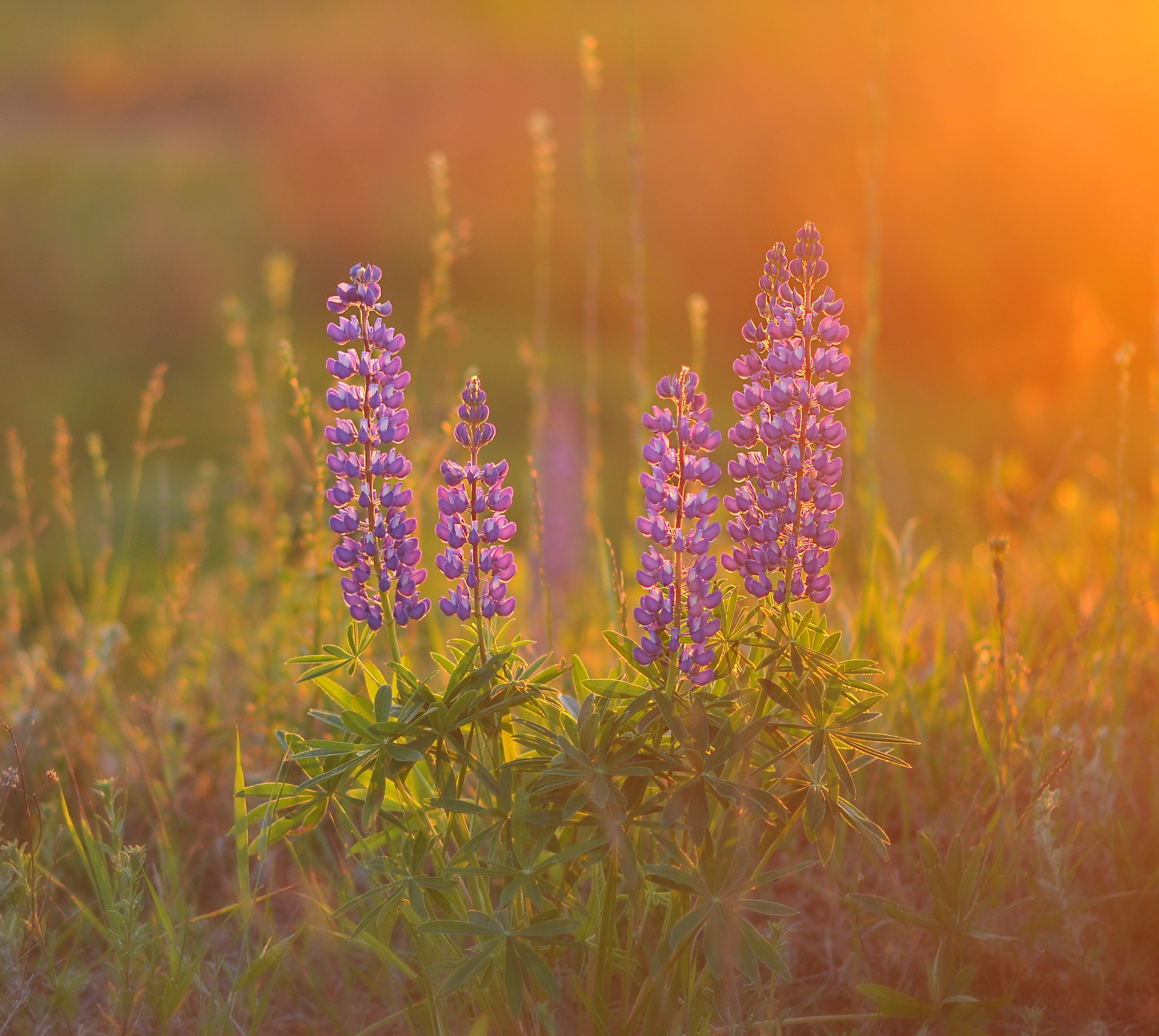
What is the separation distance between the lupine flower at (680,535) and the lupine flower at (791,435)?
6 cm

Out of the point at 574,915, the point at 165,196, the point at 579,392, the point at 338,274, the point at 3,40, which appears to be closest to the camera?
the point at 574,915

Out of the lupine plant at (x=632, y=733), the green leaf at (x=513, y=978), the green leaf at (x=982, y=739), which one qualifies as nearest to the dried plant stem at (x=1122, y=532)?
the green leaf at (x=982, y=739)

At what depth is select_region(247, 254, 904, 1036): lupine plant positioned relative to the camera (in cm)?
161

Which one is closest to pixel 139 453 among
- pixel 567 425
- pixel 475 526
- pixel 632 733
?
pixel 475 526

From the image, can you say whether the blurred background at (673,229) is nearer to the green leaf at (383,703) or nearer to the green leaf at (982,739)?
the green leaf at (982,739)

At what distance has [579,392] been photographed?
7906 millimetres

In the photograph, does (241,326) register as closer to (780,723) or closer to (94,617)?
(94,617)

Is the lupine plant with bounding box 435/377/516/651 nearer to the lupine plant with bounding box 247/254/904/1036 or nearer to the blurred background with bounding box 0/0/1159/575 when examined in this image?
the lupine plant with bounding box 247/254/904/1036

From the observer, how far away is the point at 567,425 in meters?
7.00

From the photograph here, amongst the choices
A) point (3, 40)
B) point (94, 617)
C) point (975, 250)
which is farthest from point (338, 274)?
point (3, 40)

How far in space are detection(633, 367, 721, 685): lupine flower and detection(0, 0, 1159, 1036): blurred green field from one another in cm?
14

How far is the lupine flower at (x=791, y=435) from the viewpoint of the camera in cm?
163

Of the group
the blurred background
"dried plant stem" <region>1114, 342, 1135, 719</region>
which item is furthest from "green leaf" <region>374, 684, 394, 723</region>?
the blurred background

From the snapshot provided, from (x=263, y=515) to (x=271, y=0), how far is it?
18175 millimetres
